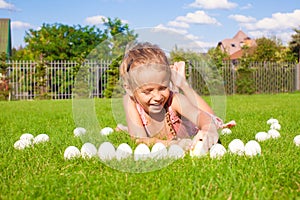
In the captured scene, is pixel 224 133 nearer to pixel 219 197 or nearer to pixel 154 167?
pixel 154 167

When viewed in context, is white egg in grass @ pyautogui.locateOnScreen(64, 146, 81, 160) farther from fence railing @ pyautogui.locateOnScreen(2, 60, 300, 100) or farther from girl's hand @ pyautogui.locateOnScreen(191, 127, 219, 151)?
fence railing @ pyautogui.locateOnScreen(2, 60, 300, 100)

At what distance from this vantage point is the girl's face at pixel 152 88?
119 inches

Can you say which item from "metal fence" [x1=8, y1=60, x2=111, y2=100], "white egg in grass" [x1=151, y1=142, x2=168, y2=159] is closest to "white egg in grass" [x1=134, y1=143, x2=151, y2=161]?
"white egg in grass" [x1=151, y1=142, x2=168, y2=159]

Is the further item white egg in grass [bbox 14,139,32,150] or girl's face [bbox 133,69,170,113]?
white egg in grass [bbox 14,139,32,150]

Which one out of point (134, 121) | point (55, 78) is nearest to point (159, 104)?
point (134, 121)

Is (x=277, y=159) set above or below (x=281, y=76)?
below

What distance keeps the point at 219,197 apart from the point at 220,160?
0.77 metres

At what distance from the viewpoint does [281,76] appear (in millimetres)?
18578

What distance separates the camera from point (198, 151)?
2908 millimetres

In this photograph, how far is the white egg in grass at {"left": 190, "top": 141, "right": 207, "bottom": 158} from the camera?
9.47 feet

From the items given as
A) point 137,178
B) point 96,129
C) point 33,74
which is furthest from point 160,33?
point 33,74

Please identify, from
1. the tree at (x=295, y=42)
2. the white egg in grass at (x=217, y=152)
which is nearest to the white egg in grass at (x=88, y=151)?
the white egg in grass at (x=217, y=152)

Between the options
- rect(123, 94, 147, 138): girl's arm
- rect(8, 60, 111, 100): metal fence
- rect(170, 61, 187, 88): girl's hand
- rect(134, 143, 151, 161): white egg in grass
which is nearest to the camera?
rect(134, 143, 151, 161): white egg in grass

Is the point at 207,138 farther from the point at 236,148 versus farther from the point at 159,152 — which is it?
the point at 159,152
